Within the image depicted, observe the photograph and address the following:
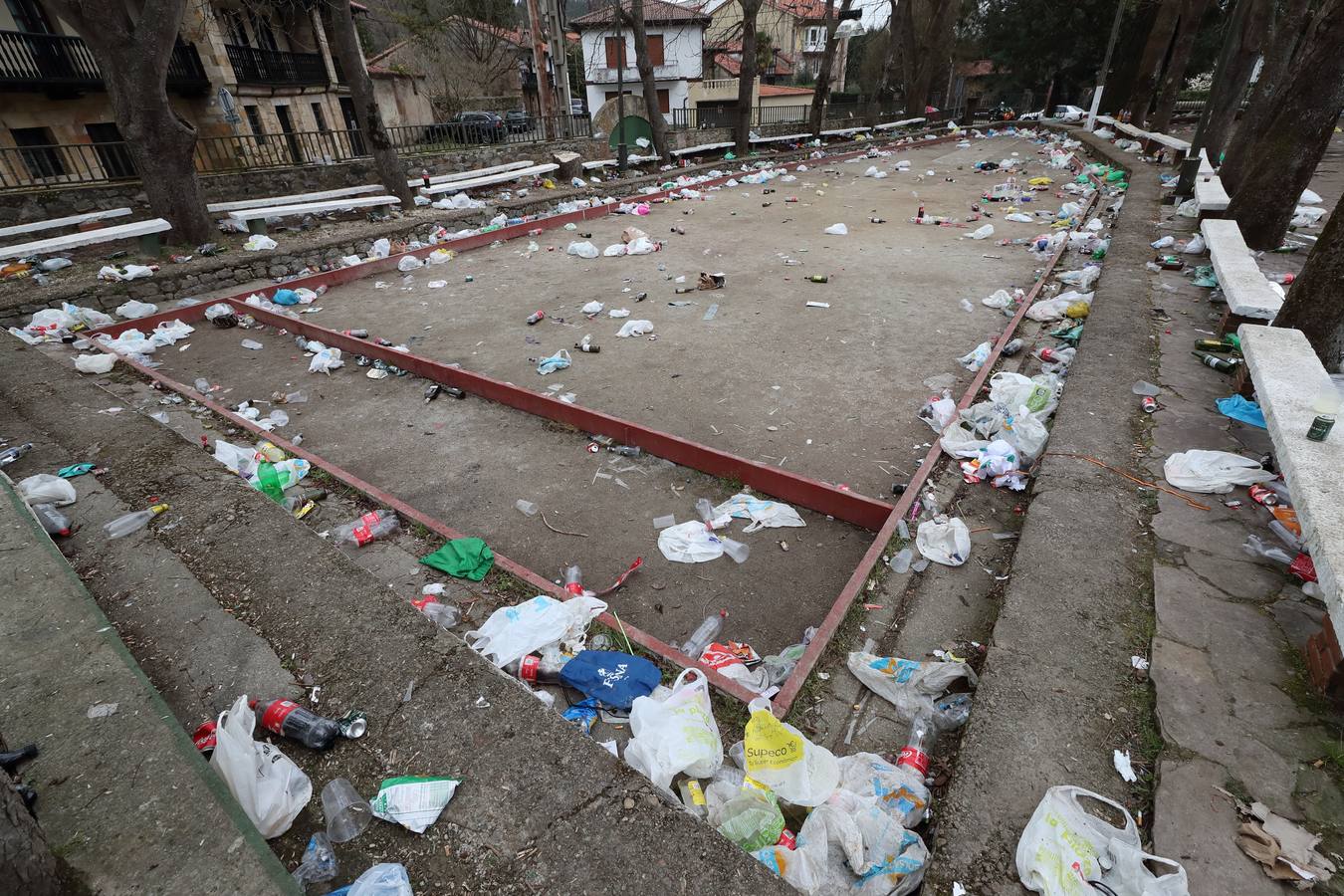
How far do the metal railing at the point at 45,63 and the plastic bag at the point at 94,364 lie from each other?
1085 cm

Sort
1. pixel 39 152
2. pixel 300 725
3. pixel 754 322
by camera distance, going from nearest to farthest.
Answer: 1. pixel 300 725
2. pixel 754 322
3. pixel 39 152

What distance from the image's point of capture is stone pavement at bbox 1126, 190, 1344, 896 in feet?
4.69

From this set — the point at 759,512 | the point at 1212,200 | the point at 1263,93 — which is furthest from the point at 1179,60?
the point at 759,512

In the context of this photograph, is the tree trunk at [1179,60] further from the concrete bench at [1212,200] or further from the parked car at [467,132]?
the parked car at [467,132]

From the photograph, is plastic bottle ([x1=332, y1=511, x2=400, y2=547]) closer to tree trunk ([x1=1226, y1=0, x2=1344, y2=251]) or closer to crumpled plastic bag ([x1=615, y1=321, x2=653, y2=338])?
crumpled plastic bag ([x1=615, y1=321, x2=653, y2=338])

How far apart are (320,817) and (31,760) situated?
73cm

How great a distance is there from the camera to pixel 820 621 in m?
2.58

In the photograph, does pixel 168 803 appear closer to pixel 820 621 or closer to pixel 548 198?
pixel 820 621

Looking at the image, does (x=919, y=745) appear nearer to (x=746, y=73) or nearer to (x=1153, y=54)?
(x=746, y=73)

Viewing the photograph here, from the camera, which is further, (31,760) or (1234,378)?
(1234,378)

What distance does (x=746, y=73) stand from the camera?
49.9 ft

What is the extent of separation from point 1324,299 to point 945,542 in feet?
9.10

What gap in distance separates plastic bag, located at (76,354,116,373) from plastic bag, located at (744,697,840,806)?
6.22m

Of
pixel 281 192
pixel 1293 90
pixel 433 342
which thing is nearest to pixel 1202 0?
pixel 1293 90
